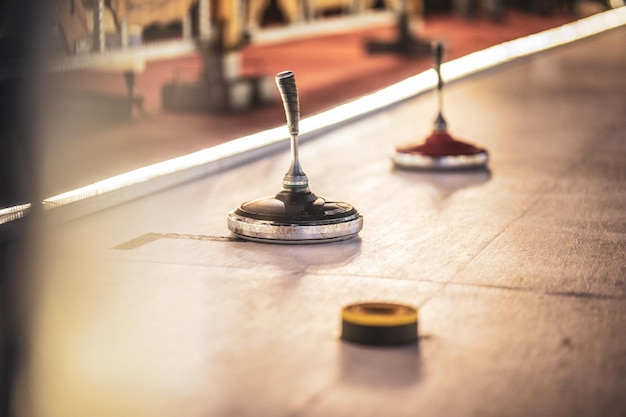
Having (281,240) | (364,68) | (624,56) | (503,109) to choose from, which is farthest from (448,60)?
(281,240)

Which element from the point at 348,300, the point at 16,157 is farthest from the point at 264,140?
the point at 348,300

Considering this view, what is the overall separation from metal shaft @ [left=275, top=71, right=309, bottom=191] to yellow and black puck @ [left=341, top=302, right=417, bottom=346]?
4.93ft

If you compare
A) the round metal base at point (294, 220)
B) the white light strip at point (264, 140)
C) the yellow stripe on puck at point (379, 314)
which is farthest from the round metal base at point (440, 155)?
the yellow stripe on puck at point (379, 314)

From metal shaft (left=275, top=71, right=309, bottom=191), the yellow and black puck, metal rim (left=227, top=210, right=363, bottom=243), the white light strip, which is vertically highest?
metal shaft (left=275, top=71, right=309, bottom=191)

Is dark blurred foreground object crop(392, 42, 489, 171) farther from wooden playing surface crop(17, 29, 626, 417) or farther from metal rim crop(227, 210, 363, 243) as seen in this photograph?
metal rim crop(227, 210, 363, 243)

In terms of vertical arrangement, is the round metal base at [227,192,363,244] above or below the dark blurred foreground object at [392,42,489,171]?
above

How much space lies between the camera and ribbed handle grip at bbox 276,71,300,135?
4879 mm

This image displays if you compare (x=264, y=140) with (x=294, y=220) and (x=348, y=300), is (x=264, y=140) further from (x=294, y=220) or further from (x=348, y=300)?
(x=348, y=300)

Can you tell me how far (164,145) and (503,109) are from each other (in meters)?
3.44

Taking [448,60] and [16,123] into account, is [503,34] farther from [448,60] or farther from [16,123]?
[16,123]

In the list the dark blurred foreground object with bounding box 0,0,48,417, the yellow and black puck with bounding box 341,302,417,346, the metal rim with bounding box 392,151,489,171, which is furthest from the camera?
the metal rim with bounding box 392,151,489,171

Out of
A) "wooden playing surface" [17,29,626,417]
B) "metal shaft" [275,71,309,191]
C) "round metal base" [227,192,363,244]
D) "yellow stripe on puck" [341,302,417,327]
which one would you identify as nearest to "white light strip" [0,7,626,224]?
"wooden playing surface" [17,29,626,417]

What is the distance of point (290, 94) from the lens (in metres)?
4.91

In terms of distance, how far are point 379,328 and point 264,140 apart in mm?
4536
